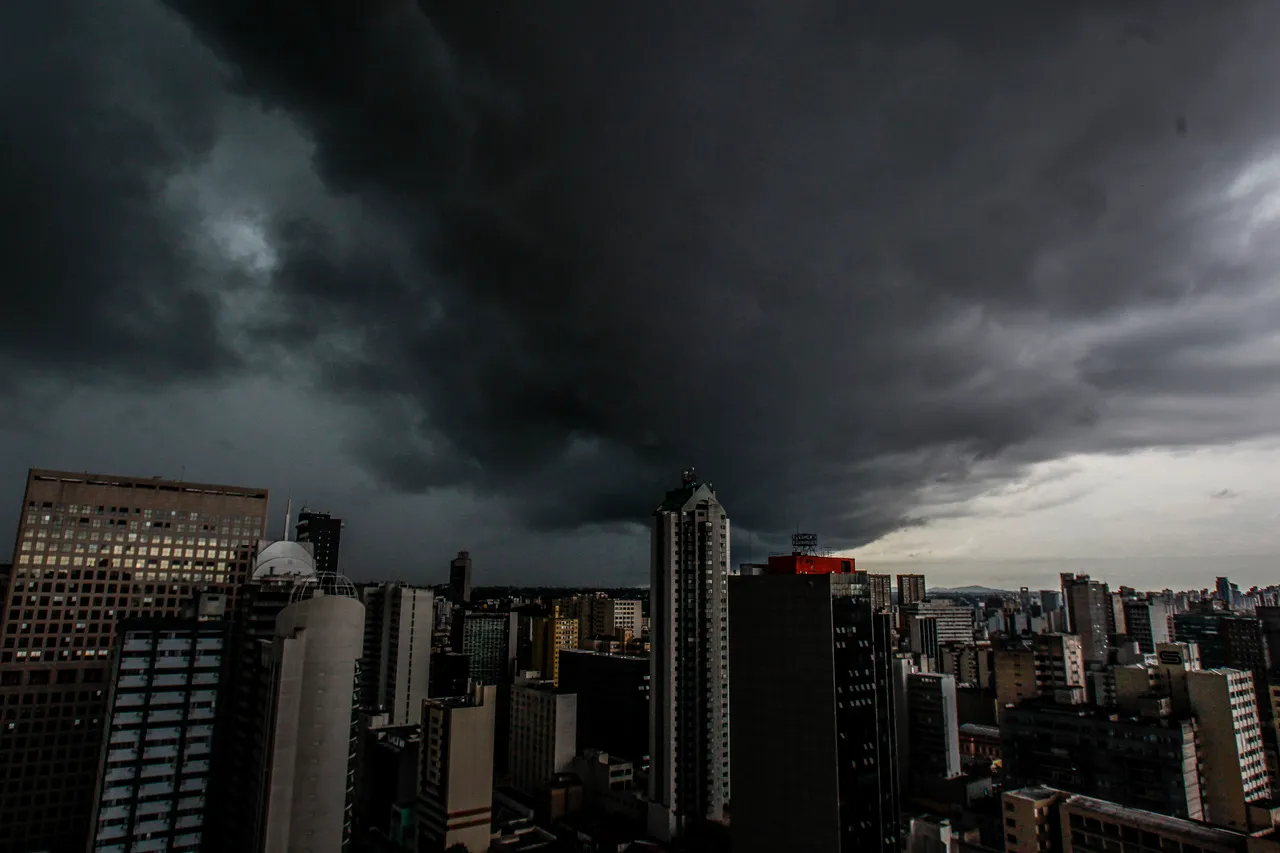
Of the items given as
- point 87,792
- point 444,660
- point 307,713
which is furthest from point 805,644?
point 444,660

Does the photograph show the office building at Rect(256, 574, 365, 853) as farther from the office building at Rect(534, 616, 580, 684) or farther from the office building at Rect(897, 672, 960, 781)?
the office building at Rect(534, 616, 580, 684)

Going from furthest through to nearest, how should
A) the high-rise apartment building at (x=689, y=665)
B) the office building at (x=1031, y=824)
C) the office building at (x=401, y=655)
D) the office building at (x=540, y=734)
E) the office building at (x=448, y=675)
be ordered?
the office building at (x=448, y=675), the office building at (x=401, y=655), the office building at (x=540, y=734), the high-rise apartment building at (x=689, y=665), the office building at (x=1031, y=824)

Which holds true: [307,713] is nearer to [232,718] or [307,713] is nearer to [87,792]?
[232,718]

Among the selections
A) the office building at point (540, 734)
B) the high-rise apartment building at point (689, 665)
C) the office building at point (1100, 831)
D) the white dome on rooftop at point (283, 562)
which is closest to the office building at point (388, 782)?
the office building at point (540, 734)

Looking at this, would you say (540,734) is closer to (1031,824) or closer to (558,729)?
(558,729)

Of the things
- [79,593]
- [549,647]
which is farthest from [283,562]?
[549,647]

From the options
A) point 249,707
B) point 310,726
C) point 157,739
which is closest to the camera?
point 310,726

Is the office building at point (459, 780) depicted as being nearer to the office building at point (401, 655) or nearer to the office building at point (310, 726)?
the office building at point (310, 726)
